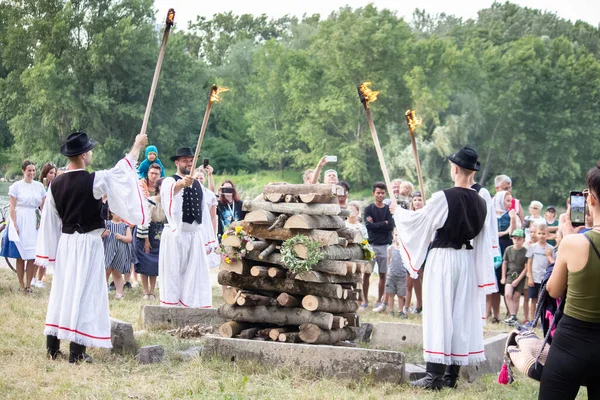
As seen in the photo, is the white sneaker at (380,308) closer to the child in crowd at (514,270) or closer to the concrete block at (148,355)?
the child in crowd at (514,270)

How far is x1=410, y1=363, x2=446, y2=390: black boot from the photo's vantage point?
A: 714cm

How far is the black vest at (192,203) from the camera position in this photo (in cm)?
997

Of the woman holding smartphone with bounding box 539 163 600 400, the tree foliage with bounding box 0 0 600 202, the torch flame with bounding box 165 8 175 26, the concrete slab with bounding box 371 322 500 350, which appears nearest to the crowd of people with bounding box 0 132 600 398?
the woman holding smartphone with bounding box 539 163 600 400

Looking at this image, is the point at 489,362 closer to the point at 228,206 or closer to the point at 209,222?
the point at 209,222

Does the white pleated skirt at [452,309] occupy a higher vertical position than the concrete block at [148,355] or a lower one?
higher

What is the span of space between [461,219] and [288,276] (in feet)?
6.36

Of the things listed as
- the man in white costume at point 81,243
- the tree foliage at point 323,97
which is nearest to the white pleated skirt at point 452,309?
the man in white costume at point 81,243

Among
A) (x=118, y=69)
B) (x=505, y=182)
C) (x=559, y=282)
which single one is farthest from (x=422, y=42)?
(x=559, y=282)

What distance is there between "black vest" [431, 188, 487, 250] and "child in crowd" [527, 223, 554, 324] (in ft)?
15.1

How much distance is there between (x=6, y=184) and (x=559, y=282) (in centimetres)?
4579

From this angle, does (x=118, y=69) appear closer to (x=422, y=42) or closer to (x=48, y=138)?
(x=48, y=138)

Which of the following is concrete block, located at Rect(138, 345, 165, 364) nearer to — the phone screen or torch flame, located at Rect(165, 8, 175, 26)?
torch flame, located at Rect(165, 8, 175, 26)

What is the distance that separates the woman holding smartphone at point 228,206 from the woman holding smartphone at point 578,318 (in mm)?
9378

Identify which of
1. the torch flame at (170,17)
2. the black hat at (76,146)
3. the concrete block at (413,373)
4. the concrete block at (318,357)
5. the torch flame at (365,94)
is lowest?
the concrete block at (413,373)
